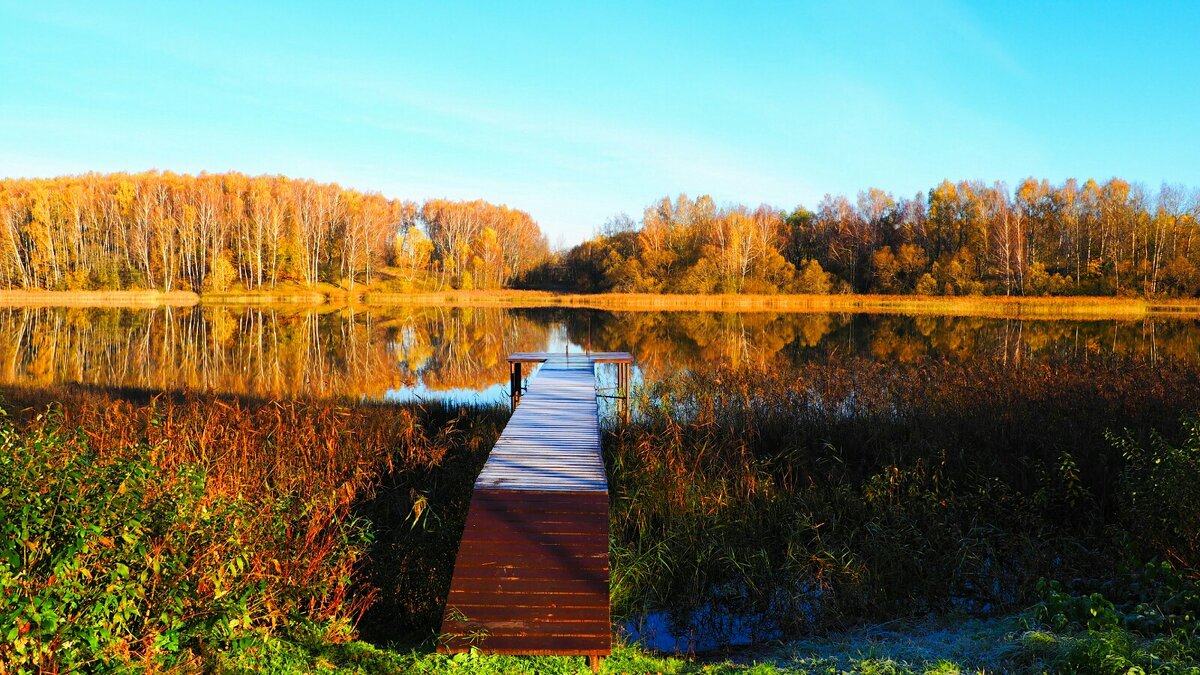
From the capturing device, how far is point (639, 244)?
6219 centimetres

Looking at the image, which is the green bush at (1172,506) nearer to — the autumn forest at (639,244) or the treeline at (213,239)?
the autumn forest at (639,244)

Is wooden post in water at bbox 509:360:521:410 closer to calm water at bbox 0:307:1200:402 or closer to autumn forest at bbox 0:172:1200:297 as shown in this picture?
calm water at bbox 0:307:1200:402

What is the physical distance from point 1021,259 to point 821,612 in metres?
52.7

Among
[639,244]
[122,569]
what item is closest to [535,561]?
[122,569]

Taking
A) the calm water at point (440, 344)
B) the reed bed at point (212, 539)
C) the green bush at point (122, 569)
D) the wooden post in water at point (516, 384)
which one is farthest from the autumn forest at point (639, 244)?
the green bush at point (122, 569)

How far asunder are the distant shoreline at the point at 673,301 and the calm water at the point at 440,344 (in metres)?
6.50

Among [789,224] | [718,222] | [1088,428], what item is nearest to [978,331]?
[1088,428]

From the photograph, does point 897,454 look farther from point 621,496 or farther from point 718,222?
point 718,222

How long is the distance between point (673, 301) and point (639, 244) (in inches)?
625

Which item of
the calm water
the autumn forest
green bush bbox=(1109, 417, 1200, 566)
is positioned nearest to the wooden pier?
green bush bbox=(1109, 417, 1200, 566)

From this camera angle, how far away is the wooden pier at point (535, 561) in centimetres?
429

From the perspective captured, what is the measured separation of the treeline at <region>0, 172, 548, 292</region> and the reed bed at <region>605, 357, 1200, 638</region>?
169 ft

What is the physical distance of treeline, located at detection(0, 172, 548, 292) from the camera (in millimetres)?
53812

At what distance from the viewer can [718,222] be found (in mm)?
60375
